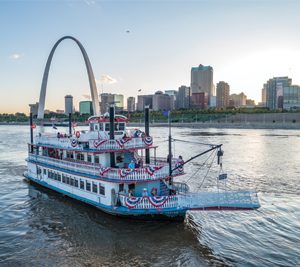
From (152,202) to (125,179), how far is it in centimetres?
234

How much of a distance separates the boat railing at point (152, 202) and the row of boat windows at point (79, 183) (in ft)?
9.85

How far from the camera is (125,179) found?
2047 cm

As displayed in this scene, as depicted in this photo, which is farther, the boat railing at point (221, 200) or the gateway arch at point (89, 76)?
the gateway arch at point (89, 76)

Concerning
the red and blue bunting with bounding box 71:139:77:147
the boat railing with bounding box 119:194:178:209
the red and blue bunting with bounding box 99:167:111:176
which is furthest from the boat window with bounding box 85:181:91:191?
the boat railing with bounding box 119:194:178:209

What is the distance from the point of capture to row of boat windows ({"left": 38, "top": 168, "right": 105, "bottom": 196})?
22391 mm

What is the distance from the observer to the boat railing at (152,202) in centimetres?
1961

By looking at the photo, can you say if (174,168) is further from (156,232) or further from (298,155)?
(298,155)

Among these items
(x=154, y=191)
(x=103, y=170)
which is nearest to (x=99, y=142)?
(x=103, y=170)

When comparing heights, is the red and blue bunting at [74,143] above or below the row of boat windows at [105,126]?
Answer: below

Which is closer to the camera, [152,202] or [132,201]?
[152,202]

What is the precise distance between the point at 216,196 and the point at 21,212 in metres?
15.5

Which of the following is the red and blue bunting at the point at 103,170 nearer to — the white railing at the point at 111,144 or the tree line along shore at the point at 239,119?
the white railing at the point at 111,144

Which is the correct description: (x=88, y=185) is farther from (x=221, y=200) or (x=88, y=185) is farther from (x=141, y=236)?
(x=221, y=200)

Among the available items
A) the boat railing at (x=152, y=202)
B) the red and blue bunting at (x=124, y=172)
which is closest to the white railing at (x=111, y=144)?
the red and blue bunting at (x=124, y=172)
